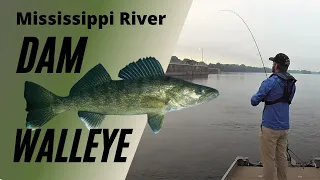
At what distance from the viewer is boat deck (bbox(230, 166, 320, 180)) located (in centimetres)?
790

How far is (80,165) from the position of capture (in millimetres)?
4043

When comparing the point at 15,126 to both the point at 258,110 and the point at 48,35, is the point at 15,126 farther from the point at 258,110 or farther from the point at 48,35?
the point at 258,110

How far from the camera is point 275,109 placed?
5621 mm

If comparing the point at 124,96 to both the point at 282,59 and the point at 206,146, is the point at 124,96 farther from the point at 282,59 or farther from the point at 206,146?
the point at 206,146

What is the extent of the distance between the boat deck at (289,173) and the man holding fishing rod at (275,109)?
2.05 m

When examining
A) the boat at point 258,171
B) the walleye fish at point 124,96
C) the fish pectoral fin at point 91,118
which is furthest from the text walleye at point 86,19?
the boat at point 258,171

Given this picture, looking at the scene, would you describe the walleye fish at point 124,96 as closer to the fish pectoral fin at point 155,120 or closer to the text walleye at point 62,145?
the fish pectoral fin at point 155,120

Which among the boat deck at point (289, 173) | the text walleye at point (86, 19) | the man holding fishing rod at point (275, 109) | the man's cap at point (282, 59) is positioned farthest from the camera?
the boat deck at point (289, 173)

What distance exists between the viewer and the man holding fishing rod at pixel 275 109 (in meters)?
→ 5.59

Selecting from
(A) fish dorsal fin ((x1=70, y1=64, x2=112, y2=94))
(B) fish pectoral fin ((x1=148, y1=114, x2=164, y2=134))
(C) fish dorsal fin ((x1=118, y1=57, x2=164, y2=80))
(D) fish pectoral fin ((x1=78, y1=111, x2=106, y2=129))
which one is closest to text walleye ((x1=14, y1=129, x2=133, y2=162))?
(D) fish pectoral fin ((x1=78, y1=111, x2=106, y2=129))

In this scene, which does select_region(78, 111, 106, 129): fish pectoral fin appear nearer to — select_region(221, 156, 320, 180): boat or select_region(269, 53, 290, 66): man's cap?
select_region(269, 53, 290, 66): man's cap

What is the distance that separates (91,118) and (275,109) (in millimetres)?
3284

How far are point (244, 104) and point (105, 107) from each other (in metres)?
49.8

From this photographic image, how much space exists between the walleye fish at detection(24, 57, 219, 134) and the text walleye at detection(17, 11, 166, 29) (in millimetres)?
881
